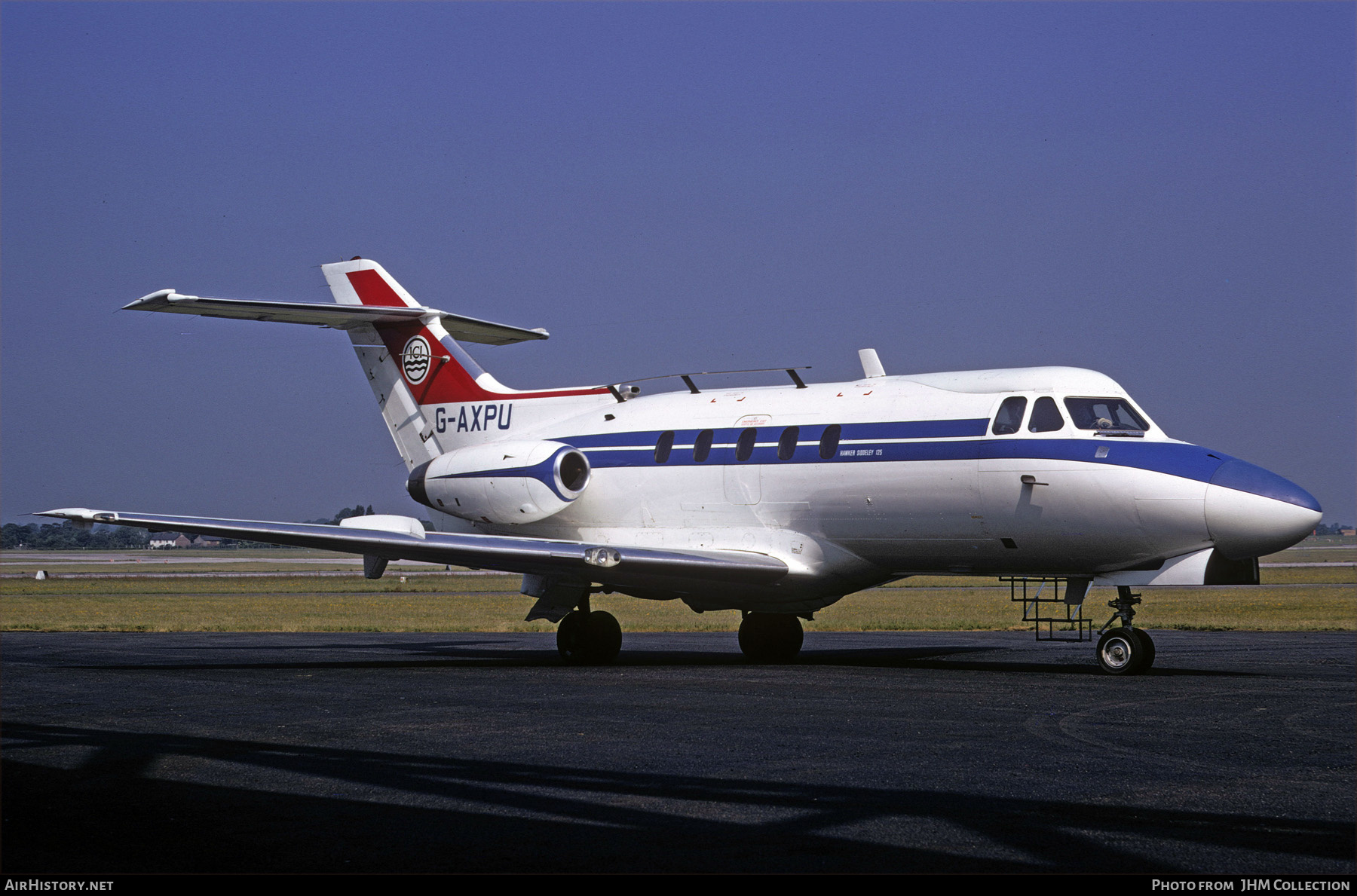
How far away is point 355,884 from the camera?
6016 mm

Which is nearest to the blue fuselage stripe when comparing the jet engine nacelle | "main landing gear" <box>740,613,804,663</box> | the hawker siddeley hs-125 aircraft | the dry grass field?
the hawker siddeley hs-125 aircraft

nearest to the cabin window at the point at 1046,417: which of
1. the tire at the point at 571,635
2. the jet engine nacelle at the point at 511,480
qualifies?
the tire at the point at 571,635

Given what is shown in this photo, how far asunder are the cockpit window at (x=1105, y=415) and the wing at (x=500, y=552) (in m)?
4.54

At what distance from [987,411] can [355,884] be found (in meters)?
12.6

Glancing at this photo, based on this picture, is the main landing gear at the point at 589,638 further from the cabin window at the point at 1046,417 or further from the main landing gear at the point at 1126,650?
the main landing gear at the point at 1126,650

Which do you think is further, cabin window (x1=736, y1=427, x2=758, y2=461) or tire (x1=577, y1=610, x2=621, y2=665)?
tire (x1=577, y1=610, x2=621, y2=665)

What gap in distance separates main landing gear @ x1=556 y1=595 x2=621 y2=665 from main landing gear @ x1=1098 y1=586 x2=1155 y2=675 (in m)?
7.05

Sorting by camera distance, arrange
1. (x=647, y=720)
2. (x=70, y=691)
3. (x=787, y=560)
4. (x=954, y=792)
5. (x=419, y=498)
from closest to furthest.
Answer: (x=954, y=792), (x=647, y=720), (x=70, y=691), (x=787, y=560), (x=419, y=498)

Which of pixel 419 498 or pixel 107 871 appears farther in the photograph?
pixel 419 498

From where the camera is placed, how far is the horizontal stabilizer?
66.1 ft

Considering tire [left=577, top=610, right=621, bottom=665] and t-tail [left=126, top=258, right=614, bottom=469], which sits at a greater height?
t-tail [left=126, top=258, right=614, bottom=469]

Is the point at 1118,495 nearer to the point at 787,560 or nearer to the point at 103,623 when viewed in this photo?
the point at 787,560

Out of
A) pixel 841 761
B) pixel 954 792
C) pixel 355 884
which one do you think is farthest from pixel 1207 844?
pixel 355 884

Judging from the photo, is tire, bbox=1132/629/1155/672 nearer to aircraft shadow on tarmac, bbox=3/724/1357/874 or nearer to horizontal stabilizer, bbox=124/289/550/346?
aircraft shadow on tarmac, bbox=3/724/1357/874
